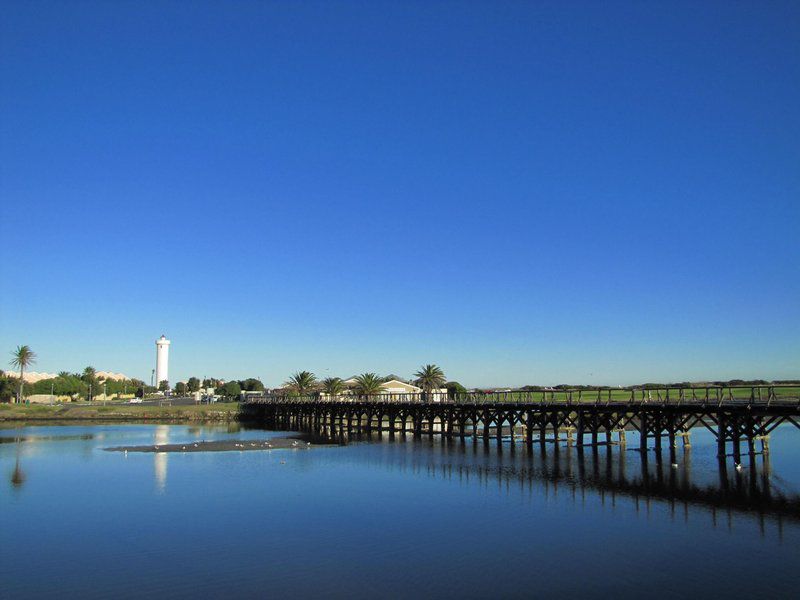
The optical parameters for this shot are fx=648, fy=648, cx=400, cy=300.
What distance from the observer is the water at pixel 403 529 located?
21828mm

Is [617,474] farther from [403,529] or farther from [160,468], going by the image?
[160,468]

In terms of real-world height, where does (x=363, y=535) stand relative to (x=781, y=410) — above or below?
below

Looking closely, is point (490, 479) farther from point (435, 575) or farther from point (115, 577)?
point (115, 577)

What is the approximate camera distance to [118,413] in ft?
405

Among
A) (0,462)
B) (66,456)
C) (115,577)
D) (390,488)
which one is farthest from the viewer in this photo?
(66,456)

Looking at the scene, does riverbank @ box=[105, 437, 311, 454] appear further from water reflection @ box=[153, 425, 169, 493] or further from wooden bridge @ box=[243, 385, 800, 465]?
wooden bridge @ box=[243, 385, 800, 465]

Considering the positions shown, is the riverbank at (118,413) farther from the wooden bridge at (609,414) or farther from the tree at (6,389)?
the tree at (6,389)

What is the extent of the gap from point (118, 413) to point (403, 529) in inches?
4282

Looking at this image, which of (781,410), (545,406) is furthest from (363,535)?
(545,406)

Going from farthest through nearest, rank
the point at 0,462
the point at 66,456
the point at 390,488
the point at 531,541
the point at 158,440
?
the point at 158,440 < the point at 66,456 < the point at 0,462 < the point at 390,488 < the point at 531,541

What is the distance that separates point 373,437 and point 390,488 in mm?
38371

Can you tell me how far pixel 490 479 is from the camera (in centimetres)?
4225

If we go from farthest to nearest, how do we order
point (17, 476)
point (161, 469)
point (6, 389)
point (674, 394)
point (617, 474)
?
point (6, 389) → point (674, 394) → point (161, 469) → point (17, 476) → point (617, 474)

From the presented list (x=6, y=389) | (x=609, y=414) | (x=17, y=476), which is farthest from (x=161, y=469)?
(x=6, y=389)
